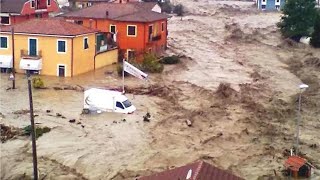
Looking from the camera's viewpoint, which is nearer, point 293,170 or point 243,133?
point 293,170

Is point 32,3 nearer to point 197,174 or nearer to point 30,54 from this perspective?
point 30,54

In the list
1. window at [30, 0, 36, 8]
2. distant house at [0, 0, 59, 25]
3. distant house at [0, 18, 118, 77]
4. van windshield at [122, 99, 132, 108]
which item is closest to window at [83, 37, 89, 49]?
distant house at [0, 18, 118, 77]

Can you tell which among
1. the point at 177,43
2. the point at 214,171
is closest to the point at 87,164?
the point at 214,171

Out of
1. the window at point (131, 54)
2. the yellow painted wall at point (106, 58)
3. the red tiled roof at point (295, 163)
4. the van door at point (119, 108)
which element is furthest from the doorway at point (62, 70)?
the red tiled roof at point (295, 163)

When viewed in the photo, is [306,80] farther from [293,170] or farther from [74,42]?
[293,170]

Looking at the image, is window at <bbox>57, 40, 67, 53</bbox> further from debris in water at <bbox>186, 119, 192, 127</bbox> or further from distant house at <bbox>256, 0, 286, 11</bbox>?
distant house at <bbox>256, 0, 286, 11</bbox>

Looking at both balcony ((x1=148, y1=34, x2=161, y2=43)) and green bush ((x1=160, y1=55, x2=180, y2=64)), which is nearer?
green bush ((x1=160, y1=55, x2=180, y2=64))
